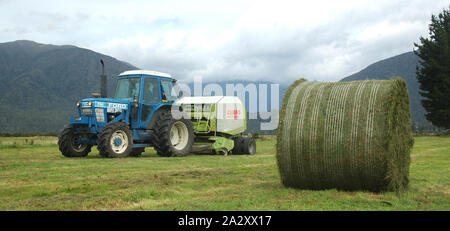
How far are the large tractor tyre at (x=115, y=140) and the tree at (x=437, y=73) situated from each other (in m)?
30.4

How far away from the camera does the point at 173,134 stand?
52.3ft

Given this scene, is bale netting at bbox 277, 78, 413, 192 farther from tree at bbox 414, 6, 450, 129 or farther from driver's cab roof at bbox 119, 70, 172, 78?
tree at bbox 414, 6, 450, 129

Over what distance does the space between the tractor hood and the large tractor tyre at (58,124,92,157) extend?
0.87 metres

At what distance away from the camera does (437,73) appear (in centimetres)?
Result: 3778

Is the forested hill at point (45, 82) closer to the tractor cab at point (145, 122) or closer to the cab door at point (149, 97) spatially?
the tractor cab at point (145, 122)

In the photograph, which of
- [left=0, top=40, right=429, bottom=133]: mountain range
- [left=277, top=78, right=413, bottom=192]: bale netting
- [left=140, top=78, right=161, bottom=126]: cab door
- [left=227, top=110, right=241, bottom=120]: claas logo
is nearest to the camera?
[left=277, top=78, right=413, bottom=192]: bale netting

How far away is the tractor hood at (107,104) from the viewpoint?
14.0 meters

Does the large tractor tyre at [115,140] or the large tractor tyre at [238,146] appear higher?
the large tractor tyre at [115,140]

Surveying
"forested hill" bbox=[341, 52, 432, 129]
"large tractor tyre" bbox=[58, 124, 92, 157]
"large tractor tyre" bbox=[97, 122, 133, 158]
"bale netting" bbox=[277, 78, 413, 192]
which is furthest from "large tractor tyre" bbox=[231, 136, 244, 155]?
"forested hill" bbox=[341, 52, 432, 129]

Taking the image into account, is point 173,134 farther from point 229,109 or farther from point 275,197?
point 275,197

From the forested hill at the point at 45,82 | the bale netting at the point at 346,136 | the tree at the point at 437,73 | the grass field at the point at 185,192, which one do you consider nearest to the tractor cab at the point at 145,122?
the grass field at the point at 185,192

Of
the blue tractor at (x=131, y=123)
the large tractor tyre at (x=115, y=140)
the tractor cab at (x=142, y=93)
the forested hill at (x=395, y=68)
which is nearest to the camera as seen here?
the large tractor tyre at (x=115, y=140)

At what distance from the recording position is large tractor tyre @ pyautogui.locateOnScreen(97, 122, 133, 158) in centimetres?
1314

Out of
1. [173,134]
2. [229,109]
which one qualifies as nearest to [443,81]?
[229,109]
